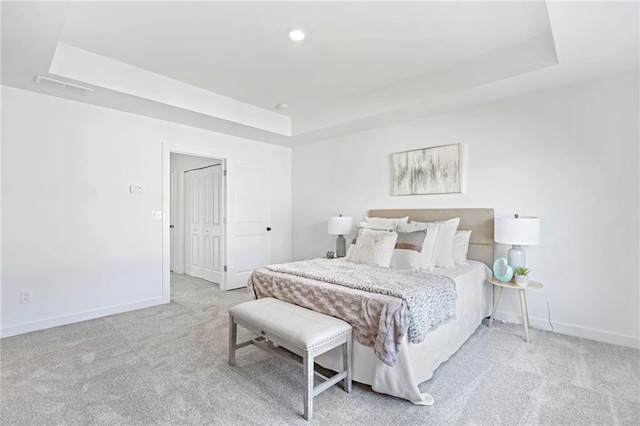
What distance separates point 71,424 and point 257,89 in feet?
10.8

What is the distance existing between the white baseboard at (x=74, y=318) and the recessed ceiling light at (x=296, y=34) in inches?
130

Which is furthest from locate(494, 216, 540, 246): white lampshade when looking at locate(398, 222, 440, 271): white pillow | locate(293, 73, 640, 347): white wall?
locate(398, 222, 440, 271): white pillow

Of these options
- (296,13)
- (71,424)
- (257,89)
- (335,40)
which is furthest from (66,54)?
(71,424)

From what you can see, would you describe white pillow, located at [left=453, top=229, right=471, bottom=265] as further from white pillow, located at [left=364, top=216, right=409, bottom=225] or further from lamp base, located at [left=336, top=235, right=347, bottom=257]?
lamp base, located at [left=336, top=235, right=347, bottom=257]

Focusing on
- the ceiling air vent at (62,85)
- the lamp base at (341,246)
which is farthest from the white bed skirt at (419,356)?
the ceiling air vent at (62,85)

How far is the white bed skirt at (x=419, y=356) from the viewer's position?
6.04 feet

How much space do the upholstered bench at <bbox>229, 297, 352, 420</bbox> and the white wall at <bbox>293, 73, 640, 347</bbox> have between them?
2201mm

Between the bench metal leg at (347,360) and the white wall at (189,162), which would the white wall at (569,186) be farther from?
the white wall at (189,162)

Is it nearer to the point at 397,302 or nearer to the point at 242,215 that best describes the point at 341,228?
the point at 242,215

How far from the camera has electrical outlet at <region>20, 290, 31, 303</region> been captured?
296 cm

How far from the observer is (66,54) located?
8.79 ft

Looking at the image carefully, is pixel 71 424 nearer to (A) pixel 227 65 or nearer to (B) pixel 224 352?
(B) pixel 224 352

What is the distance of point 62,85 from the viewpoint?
286 centimetres

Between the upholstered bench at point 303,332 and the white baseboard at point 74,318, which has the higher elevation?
the upholstered bench at point 303,332
